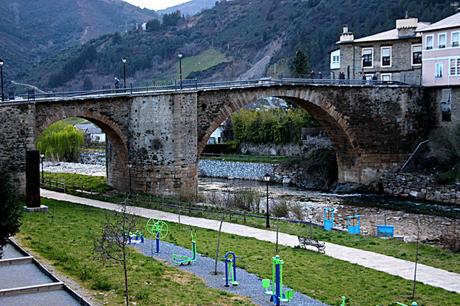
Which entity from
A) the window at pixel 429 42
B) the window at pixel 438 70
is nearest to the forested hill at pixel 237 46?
the window at pixel 429 42

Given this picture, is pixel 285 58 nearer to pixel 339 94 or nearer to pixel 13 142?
pixel 339 94

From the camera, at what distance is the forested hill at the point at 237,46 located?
12662cm

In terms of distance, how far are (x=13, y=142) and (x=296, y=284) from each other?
888 inches

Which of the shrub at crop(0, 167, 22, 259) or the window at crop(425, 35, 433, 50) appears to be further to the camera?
the window at crop(425, 35, 433, 50)

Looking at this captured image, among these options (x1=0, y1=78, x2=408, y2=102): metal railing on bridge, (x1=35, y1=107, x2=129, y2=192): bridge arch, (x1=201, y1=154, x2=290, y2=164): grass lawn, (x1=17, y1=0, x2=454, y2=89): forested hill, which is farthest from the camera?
(x1=17, y1=0, x2=454, y2=89): forested hill

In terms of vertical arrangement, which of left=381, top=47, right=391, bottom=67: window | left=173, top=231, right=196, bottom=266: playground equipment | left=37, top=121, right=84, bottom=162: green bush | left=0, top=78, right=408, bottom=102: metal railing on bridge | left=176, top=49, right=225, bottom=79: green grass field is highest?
left=176, top=49, right=225, bottom=79: green grass field

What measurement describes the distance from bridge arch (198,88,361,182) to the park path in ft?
38.6

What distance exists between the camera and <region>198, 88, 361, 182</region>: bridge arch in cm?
4556

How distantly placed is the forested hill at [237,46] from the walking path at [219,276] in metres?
97.2

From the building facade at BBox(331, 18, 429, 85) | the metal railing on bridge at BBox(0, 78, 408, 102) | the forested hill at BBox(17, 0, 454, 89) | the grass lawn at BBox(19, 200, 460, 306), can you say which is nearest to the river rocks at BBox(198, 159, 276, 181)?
the building facade at BBox(331, 18, 429, 85)

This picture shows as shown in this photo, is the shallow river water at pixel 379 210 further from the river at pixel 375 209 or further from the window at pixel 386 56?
the window at pixel 386 56

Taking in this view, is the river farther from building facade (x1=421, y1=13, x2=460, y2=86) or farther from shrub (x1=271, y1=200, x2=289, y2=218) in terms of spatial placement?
building facade (x1=421, y1=13, x2=460, y2=86)

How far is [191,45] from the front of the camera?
18625cm

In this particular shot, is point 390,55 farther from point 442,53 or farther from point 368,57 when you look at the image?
point 442,53
